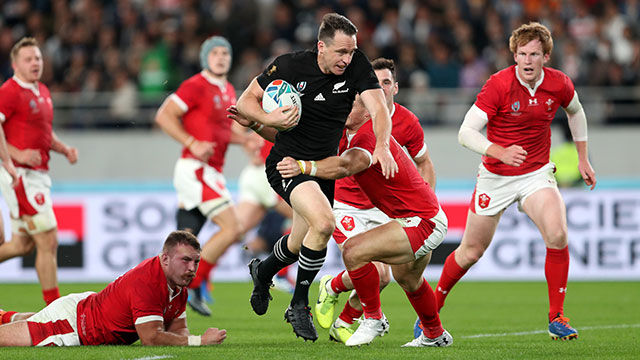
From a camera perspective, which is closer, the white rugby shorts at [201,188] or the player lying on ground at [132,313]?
the player lying on ground at [132,313]

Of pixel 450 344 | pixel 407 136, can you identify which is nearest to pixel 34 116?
pixel 407 136

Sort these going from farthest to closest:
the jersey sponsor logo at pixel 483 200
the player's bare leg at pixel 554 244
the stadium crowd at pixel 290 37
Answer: the stadium crowd at pixel 290 37, the jersey sponsor logo at pixel 483 200, the player's bare leg at pixel 554 244

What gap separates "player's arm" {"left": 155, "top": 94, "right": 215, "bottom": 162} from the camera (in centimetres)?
1030

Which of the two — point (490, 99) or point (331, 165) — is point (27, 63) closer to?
point (331, 165)

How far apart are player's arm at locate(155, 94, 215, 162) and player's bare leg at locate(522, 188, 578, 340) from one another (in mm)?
3884

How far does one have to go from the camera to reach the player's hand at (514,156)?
7281 millimetres

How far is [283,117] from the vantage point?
22.3 ft

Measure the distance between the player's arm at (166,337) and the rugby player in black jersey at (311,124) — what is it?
0.55 metres

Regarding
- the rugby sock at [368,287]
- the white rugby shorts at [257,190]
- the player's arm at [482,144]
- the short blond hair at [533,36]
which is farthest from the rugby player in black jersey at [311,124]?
the white rugby shorts at [257,190]

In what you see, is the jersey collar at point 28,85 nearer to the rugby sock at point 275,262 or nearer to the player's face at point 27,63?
the player's face at point 27,63

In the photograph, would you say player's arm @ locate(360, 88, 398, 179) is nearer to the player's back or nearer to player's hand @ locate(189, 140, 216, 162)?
the player's back

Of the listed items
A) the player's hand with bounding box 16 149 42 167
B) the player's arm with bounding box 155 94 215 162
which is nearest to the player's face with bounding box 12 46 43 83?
the player's hand with bounding box 16 149 42 167

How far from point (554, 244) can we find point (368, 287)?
64.1 inches

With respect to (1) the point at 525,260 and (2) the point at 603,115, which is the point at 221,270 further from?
(2) the point at 603,115
